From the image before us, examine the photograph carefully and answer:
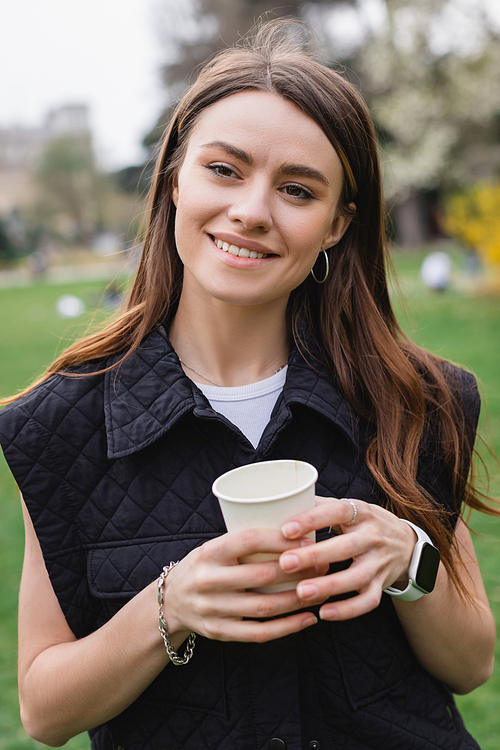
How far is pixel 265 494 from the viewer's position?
4.73 ft

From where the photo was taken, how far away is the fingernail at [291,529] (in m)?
1.21

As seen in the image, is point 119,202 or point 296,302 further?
point 119,202

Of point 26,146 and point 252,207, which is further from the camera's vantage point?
point 26,146

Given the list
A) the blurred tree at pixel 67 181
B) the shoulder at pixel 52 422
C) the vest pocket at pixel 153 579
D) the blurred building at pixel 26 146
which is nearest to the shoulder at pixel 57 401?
the shoulder at pixel 52 422

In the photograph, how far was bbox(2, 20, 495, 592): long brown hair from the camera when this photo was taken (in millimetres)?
1789

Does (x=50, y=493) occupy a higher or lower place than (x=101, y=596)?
higher

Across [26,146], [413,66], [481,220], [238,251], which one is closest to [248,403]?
[238,251]

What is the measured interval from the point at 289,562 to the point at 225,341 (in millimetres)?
878

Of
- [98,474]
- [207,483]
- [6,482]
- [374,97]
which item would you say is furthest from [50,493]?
[374,97]

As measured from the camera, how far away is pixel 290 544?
123 cm

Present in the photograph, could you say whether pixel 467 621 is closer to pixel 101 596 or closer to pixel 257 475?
pixel 257 475

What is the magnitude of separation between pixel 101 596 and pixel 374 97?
2661 centimetres

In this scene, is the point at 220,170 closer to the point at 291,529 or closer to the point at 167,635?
the point at 291,529

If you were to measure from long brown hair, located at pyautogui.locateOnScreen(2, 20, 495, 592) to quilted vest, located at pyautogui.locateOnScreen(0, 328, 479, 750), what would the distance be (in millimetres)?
158
